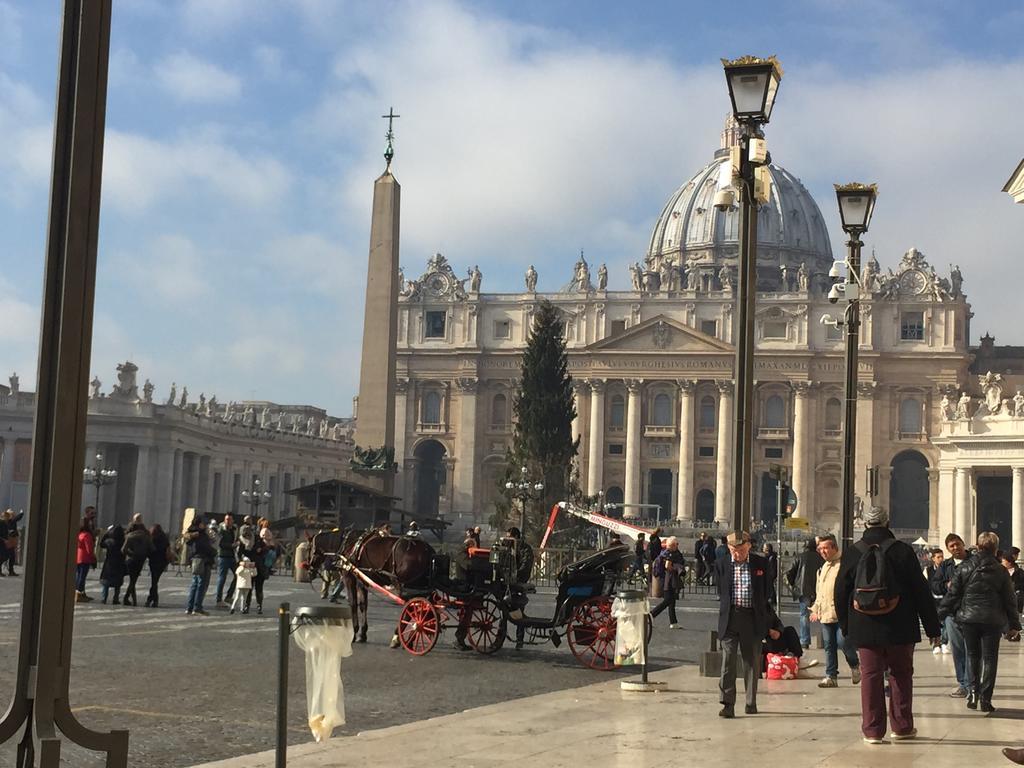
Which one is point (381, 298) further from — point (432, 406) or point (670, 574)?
point (432, 406)

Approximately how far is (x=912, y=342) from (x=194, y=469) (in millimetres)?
44671

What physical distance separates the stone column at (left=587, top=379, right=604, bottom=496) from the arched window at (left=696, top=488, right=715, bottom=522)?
6.17 meters

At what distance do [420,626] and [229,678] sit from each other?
3159 mm

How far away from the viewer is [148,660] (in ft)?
44.7

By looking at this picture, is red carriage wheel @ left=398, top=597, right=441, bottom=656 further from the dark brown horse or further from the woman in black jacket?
the woman in black jacket

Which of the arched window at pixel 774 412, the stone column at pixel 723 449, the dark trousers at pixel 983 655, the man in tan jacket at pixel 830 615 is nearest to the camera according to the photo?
the dark trousers at pixel 983 655

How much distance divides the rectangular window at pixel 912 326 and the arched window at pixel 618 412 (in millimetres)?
17710

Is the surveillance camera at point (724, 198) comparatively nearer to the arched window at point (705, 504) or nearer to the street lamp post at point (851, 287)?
the street lamp post at point (851, 287)

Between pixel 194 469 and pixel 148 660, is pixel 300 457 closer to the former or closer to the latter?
pixel 194 469

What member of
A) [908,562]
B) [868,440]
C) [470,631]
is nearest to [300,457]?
[868,440]

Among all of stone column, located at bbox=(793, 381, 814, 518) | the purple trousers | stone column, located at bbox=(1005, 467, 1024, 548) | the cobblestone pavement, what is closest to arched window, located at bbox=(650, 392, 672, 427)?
stone column, located at bbox=(793, 381, 814, 518)

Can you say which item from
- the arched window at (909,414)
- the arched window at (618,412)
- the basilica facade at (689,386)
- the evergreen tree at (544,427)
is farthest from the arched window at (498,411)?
the evergreen tree at (544,427)

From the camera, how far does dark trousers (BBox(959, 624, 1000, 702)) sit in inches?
432

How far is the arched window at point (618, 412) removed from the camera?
9219 cm
